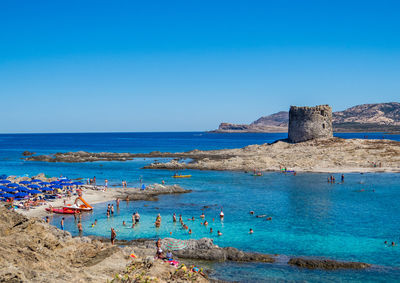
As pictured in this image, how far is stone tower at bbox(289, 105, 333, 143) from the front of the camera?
234 ft

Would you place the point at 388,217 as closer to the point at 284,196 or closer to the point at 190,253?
the point at 284,196

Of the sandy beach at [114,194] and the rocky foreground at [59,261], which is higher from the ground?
the rocky foreground at [59,261]

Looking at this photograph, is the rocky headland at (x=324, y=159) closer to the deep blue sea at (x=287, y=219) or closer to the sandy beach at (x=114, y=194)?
the deep blue sea at (x=287, y=219)

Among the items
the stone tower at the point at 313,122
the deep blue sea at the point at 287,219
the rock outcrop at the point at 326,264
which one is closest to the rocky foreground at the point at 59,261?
the deep blue sea at the point at 287,219

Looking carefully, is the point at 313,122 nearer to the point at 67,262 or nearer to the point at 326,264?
the point at 326,264

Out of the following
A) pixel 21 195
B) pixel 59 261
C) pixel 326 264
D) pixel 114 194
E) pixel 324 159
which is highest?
pixel 324 159

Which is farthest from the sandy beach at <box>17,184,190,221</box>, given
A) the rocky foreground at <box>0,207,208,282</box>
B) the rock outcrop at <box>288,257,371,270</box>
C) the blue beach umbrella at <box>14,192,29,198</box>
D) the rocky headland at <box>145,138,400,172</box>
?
the rock outcrop at <box>288,257,371,270</box>

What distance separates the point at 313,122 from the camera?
7131 centimetres

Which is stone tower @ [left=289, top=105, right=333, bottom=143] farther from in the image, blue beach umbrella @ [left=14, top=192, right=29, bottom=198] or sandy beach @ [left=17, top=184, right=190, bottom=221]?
blue beach umbrella @ [left=14, top=192, right=29, bottom=198]

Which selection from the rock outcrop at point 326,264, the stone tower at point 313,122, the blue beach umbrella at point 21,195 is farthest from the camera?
the stone tower at point 313,122

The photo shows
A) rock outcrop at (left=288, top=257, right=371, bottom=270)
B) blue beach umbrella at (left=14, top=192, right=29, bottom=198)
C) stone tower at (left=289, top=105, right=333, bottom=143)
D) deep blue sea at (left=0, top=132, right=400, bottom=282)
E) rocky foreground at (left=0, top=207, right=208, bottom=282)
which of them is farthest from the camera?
stone tower at (left=289, top=105, right=333, bottom=143)

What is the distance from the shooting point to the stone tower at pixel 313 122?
71250 millimetres

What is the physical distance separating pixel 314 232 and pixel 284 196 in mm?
13464

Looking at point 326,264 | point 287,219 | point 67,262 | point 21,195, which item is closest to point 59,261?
point 67,262
